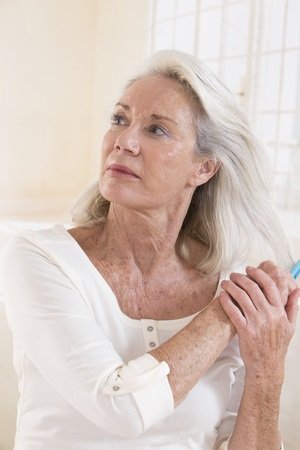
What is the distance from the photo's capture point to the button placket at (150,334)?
1216 millimetres

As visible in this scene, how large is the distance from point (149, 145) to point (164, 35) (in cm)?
449

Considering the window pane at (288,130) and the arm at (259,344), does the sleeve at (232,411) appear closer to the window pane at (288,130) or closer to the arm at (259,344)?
the arm at (259,344)

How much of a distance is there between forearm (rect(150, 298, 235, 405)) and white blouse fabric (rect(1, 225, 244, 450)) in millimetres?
27

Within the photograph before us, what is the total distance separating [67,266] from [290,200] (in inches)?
149

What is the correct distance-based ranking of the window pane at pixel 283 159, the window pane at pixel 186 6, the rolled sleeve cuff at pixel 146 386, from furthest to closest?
the window pane at pixel 186 6, the window pane at pixel 283 159, the rolled sleeve cuff at pixel 146 386

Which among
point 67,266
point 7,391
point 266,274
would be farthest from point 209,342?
point 7,391

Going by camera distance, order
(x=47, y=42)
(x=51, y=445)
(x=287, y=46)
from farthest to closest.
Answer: (x=47, y=42) < (x=287, y=46) < (x=51, y=445)

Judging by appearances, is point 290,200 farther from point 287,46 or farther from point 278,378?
point 278,378

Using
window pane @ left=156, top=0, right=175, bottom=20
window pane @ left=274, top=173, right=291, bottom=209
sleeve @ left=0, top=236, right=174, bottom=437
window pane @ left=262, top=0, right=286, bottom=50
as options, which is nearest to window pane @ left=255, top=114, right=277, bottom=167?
window pane @ left=274, top=173, right=291, bottom=209

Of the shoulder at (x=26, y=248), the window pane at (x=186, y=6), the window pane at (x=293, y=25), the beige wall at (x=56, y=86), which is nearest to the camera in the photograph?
the shoulder at (x=26, y=248)

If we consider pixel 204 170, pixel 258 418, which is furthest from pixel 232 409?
pixel 204 170

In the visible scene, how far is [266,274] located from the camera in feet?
3.98

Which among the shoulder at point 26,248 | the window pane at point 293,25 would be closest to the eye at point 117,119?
the shoulder at point 26,248

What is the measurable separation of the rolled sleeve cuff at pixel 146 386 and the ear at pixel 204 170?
1.83ft
